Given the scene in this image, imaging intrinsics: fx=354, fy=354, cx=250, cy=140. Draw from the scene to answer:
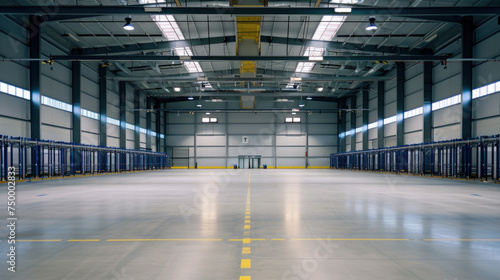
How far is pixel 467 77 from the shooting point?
28.6 metres

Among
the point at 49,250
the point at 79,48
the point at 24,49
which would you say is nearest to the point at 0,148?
the point at 24,49

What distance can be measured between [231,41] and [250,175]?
13.7 metres

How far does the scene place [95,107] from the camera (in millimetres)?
41562

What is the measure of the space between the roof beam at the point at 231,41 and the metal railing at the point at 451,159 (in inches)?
407

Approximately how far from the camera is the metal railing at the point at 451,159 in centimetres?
2502

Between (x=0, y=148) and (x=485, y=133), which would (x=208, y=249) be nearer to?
(x=0, y=148)

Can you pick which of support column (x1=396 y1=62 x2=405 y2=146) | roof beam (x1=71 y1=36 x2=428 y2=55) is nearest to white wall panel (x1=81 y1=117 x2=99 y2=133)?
roof beam (x1=71 y1=36 x2=428 y2=55)

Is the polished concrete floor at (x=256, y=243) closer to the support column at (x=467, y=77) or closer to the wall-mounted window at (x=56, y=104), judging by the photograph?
the support column at (x=467, y=77)

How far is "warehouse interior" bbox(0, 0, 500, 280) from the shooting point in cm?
564

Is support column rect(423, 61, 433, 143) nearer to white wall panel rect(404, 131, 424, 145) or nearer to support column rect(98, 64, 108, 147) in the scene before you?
white wall panel rect(404, 131, 424, 145)

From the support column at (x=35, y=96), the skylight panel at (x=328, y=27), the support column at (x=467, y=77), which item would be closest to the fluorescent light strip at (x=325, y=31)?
the skylight panel at (x=328, y=27)

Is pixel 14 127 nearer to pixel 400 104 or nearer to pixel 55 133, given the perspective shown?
pixel 55 133

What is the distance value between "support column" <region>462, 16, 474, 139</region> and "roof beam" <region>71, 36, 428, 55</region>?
830 cm

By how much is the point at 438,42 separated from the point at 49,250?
3728 cm
